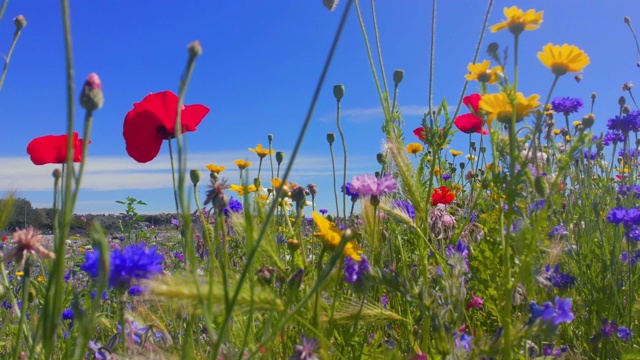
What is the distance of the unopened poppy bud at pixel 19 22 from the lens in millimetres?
1833

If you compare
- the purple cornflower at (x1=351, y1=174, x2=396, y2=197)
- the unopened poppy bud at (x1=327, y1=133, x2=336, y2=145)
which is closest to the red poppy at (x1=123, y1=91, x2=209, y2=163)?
the purple cornflower at (x1=351, y1=174, x2=396, y2=197)

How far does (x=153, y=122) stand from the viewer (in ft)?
5.92

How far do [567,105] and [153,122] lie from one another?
10.2 ft

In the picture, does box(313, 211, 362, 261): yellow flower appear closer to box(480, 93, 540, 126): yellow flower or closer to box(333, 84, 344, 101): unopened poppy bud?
box(480, 93, 540, 126): yellow flower

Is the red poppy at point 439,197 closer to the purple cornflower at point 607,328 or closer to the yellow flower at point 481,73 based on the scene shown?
the purple cornflower at point 607,328

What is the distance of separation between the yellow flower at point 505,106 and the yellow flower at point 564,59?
0.25ft

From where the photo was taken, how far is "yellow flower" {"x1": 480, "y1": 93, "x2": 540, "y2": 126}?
1188mm

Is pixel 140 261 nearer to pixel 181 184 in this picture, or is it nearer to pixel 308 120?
pixel 181 184

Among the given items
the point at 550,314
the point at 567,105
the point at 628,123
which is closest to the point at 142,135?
the point at 550,314

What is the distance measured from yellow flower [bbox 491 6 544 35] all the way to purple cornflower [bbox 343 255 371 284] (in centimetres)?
58

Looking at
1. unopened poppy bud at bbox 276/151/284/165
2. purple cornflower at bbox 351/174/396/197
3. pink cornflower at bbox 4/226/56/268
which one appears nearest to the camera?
pink cornflower at bbox 4/226/56/268

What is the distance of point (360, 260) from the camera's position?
1.24 meters

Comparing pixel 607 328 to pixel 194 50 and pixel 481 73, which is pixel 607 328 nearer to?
pixel 481 73

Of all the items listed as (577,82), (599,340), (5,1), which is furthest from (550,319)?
(577,82)
